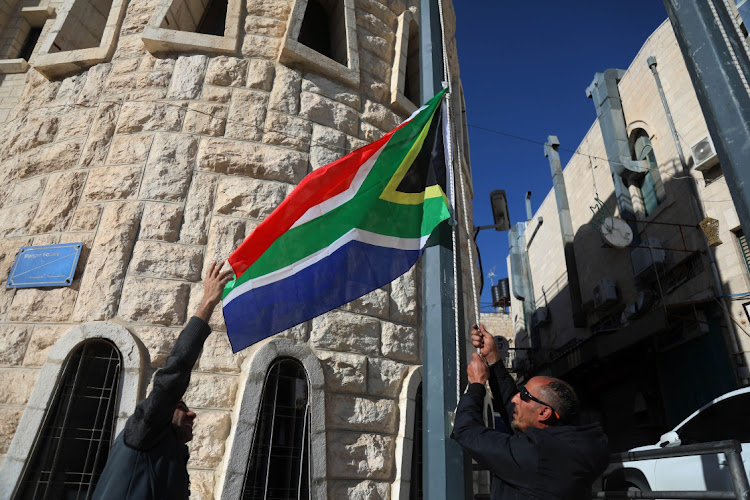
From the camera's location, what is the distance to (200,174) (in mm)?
4777

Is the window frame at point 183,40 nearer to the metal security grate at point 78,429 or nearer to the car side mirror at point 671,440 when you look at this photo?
the metal security grate at point 78,429

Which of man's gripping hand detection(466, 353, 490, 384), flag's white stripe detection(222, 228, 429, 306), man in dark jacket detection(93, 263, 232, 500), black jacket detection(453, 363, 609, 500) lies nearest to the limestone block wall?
flag's white stripe detection(222, 228, 429, 306)

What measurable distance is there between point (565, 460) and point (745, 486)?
0.76 m

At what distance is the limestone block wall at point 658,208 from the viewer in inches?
422

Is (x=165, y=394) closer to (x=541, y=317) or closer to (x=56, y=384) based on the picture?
(x=56, y=384)

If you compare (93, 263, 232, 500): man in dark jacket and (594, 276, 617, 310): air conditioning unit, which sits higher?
(594, 276, 617, 310): air conditioning unit

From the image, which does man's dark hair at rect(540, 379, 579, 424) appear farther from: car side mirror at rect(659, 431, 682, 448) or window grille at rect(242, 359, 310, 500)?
car side mirror at rect(659, 431, 682, 448)

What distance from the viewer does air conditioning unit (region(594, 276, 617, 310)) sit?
1431 cm

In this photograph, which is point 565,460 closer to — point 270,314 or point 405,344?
point 270,314

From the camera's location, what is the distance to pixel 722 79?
2.38 meters

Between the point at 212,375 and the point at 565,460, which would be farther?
the point at 212,375

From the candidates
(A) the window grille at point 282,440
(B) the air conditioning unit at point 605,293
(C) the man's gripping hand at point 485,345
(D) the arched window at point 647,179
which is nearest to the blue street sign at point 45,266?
(A) the window grille at point 282,440

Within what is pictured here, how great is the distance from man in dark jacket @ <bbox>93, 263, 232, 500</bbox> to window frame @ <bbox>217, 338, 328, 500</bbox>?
69.9 inches

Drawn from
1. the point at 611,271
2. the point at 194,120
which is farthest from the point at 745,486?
the point at 611,271
